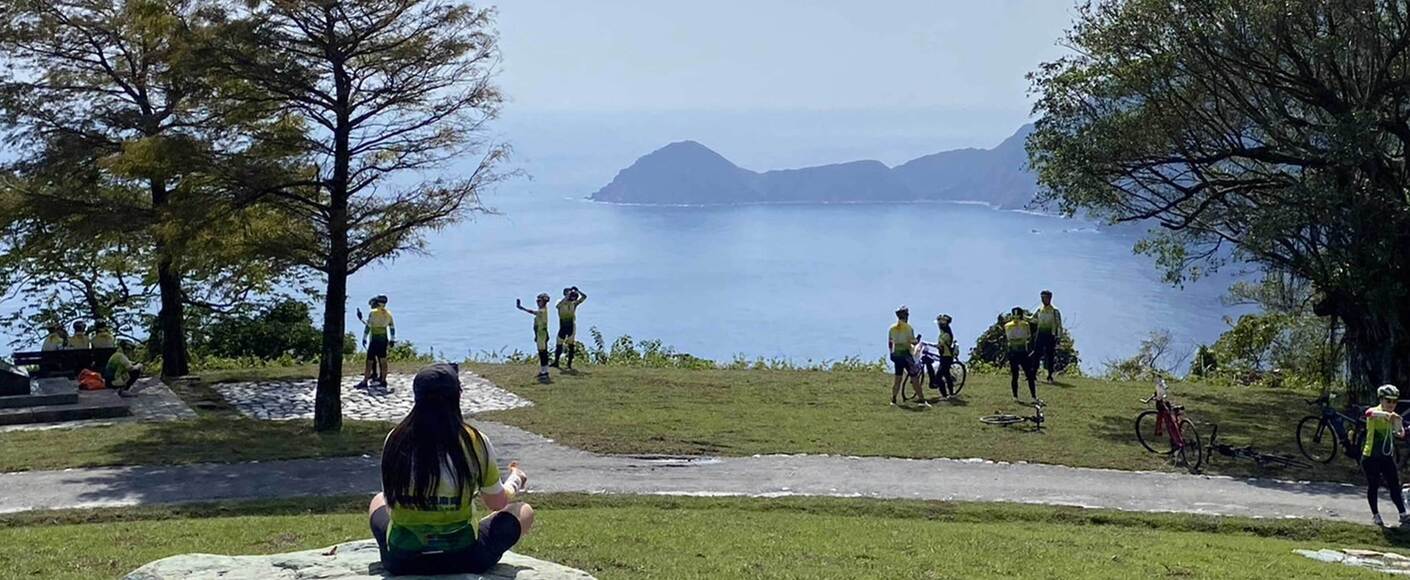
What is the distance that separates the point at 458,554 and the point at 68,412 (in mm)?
17629

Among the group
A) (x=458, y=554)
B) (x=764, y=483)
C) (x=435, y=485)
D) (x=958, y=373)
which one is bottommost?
(x=764, y=483)

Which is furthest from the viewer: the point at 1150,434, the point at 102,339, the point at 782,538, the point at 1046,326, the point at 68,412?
the point at 102,339

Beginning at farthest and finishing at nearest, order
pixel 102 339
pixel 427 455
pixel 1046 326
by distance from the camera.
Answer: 1. pixel 102 339
2. pixel 1046 326
3. pixel 427 455

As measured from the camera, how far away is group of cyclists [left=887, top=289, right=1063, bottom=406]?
960 inches

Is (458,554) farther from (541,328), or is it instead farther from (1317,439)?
(541,328)

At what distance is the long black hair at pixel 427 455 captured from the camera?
7.31 metres

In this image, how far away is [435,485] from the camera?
738cm

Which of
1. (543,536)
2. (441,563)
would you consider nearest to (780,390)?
(543,536)

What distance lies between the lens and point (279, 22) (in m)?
20.5

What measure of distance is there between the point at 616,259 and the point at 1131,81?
153 m

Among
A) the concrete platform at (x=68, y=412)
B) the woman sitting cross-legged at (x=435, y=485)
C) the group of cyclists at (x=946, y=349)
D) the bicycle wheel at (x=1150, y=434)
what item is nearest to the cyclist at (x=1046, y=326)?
the group of cyclists at (x=946, y=349)

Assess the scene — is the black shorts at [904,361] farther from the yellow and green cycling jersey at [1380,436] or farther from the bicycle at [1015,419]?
the yellow and green cycling jersey at [1380,436]

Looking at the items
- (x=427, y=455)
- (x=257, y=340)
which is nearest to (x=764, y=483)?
(x=427, y=455)

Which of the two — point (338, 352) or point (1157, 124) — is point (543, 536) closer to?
point (338, 352)
